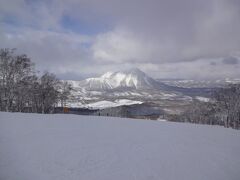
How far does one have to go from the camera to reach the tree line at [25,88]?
93.6ft

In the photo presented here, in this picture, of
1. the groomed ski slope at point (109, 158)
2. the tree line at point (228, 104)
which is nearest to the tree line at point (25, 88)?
the groomed ski slope at point (109, 158)

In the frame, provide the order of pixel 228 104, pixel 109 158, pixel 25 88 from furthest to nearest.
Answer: pixel 228 104 → pixel 25 88 → pixel 109 158

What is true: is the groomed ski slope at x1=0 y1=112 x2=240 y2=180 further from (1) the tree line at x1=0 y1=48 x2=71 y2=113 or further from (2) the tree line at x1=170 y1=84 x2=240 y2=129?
(2) the tree line at x1=170 y1=84 x2=240 y2=129

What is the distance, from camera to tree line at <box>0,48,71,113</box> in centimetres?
2852

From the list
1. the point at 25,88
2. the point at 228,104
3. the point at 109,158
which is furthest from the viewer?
the point at 228,104

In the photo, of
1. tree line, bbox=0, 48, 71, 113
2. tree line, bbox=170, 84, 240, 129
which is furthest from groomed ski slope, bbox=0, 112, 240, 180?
tree line, bbox=170, 84, 240, 129

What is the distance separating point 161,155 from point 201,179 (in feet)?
8.10

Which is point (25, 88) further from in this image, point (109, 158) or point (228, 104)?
point (228, 104)

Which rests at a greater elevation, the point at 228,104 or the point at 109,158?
the point at 228,104

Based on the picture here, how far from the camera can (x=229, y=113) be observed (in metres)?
37.1

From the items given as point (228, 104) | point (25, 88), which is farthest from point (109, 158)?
point (228, 104)

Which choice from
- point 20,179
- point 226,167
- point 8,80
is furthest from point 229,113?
point 20,179

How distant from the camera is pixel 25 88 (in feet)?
98.7

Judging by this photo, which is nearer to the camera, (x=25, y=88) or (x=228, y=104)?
(x=25, y=88)
